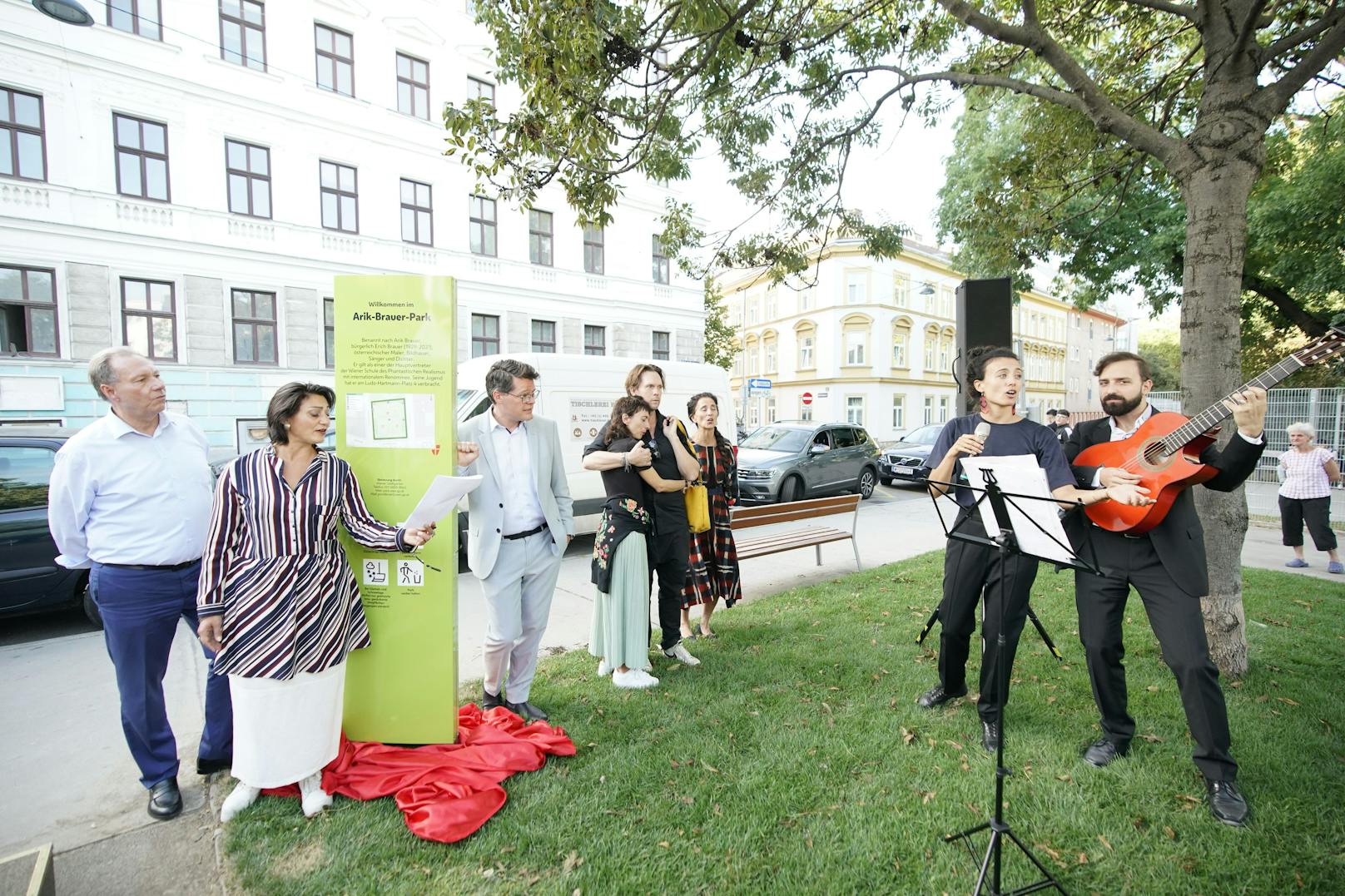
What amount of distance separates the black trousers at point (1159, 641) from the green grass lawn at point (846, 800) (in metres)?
0.23

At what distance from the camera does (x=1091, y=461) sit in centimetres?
320

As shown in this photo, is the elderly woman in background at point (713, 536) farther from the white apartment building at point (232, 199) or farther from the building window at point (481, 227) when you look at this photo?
the building window at point (481, 227)

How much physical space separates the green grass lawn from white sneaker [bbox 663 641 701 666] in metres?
0.11

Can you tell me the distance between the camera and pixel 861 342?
3962cm

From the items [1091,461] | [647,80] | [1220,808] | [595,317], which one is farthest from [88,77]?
[1220,808]

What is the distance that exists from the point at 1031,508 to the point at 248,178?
18627mm

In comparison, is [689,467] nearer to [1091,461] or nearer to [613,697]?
[613,697]

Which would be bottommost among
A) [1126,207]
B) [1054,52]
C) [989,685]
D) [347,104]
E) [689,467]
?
[989,685]

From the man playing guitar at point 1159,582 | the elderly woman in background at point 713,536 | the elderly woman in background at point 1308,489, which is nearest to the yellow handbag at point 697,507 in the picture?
the elderly woman in background at point 713,536

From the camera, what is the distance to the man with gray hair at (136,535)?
281 centimetres

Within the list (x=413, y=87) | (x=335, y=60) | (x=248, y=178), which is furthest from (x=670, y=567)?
(x=413, y=87)

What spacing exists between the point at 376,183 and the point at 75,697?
16272 mm

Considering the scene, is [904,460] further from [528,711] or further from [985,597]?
[528,711]

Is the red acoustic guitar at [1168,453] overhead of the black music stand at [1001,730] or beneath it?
overhead
